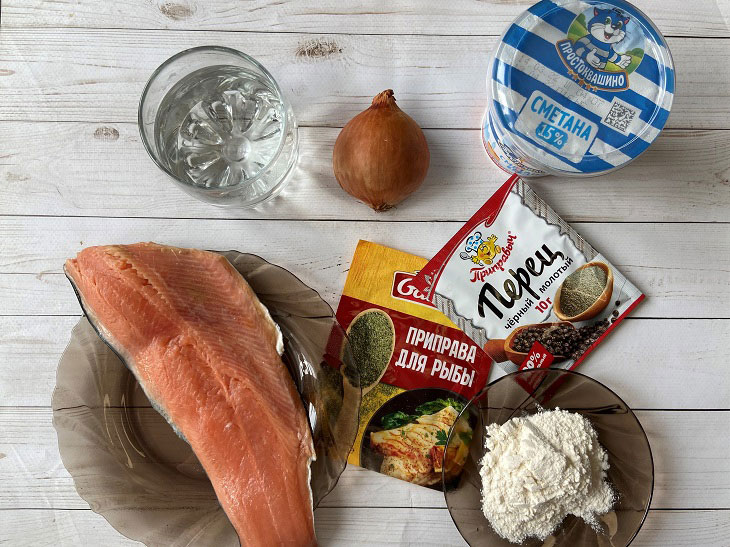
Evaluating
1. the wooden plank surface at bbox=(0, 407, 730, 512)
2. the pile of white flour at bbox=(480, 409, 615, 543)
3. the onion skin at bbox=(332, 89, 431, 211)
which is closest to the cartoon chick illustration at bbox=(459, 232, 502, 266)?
the onion skin at bbox=(332, 89, 431, 211)

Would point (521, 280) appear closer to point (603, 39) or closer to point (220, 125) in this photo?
point (603, 39)

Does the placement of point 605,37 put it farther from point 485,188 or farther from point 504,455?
point 504,455

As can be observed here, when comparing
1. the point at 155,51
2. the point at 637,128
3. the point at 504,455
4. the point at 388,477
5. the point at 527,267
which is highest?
the point at 637,128

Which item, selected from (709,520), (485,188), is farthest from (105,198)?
(709,520)

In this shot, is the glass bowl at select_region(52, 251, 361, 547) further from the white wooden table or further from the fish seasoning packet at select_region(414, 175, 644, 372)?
the fish seasoning packet at select_region(414, 175, 644, 372)

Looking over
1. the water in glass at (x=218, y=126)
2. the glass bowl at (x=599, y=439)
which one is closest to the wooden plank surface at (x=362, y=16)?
the water in glass at (x=218, y=126)

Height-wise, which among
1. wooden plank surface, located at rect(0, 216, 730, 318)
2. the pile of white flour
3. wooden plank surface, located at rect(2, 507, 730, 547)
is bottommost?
wooden plank surface, located at rect(2, 507, 730, 547)
